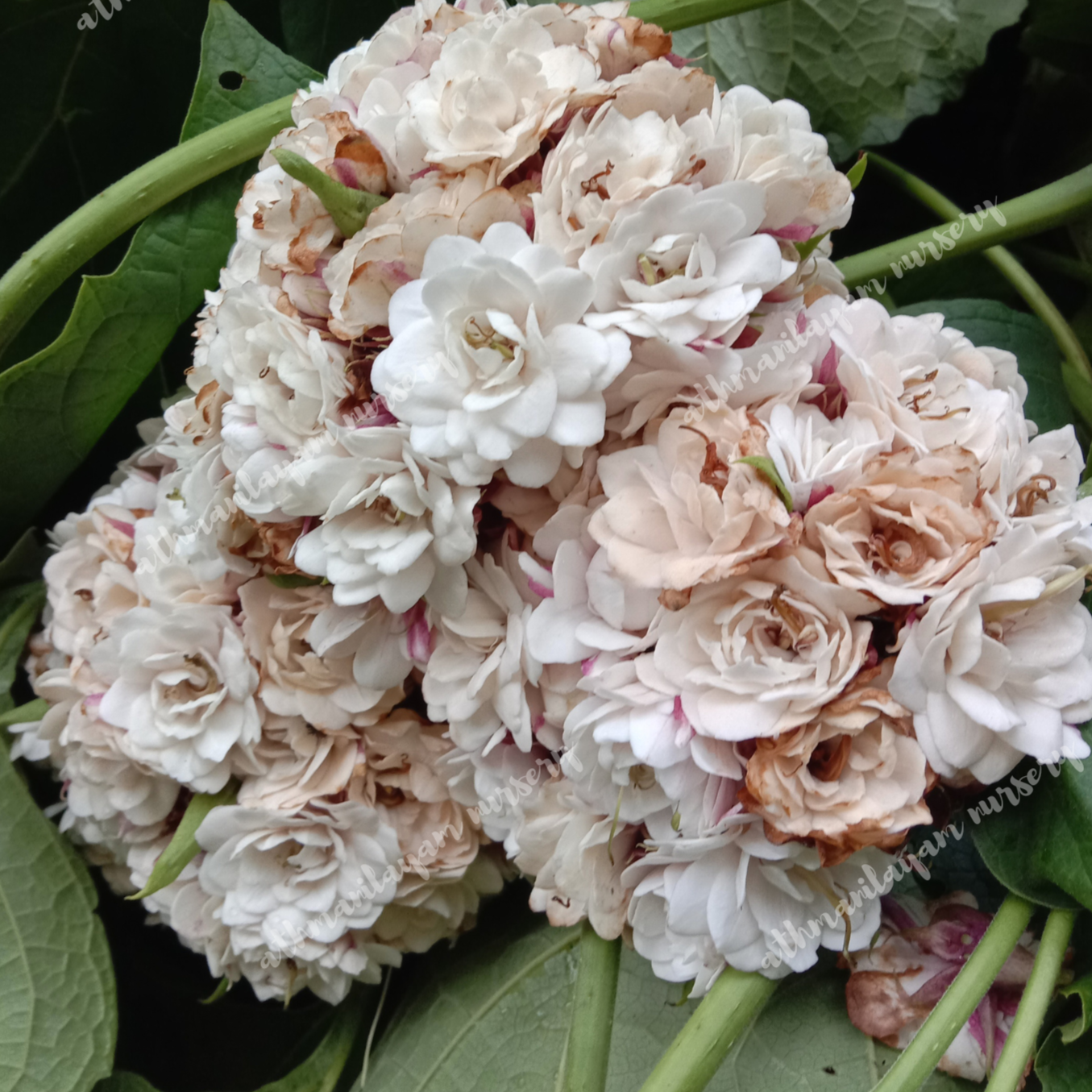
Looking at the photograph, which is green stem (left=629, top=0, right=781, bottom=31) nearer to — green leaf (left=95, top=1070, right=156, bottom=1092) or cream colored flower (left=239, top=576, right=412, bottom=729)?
cream colored flower (left=239, top=576, right=412, bottom=729)

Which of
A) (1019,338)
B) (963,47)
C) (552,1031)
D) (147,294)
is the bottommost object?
(552,1031)

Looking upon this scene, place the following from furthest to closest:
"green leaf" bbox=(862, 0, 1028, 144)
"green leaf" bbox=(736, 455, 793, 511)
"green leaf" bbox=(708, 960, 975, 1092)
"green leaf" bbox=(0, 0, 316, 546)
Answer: "green leaf" bbox=(862, 0, 1028, 144), "green leaf" bbox=(0, 0, 316, 546), "green leaf" bbox=(708, 960, 975, 1092), "green leaf" bbox=(736, 455, 793, 511)

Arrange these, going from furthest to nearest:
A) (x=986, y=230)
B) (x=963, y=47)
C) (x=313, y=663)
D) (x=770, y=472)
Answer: (x=963, y=47)
(x=986, y=230)
(x=313, y=663)
(x=770, y=472)

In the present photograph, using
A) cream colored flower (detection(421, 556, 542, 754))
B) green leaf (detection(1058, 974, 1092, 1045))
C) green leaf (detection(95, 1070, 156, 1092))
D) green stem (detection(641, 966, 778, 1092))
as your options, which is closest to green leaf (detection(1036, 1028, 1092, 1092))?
green leaf (detection(1058, 974, 1092, 1045))

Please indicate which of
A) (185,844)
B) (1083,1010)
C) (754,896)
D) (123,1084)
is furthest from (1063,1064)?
(123,1084)

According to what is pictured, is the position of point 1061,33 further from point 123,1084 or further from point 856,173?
point 123,1084

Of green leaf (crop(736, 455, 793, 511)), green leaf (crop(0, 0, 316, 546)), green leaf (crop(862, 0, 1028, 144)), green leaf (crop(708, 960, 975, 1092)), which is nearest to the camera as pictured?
green leaf (crop(736, 455, 793, 511))
